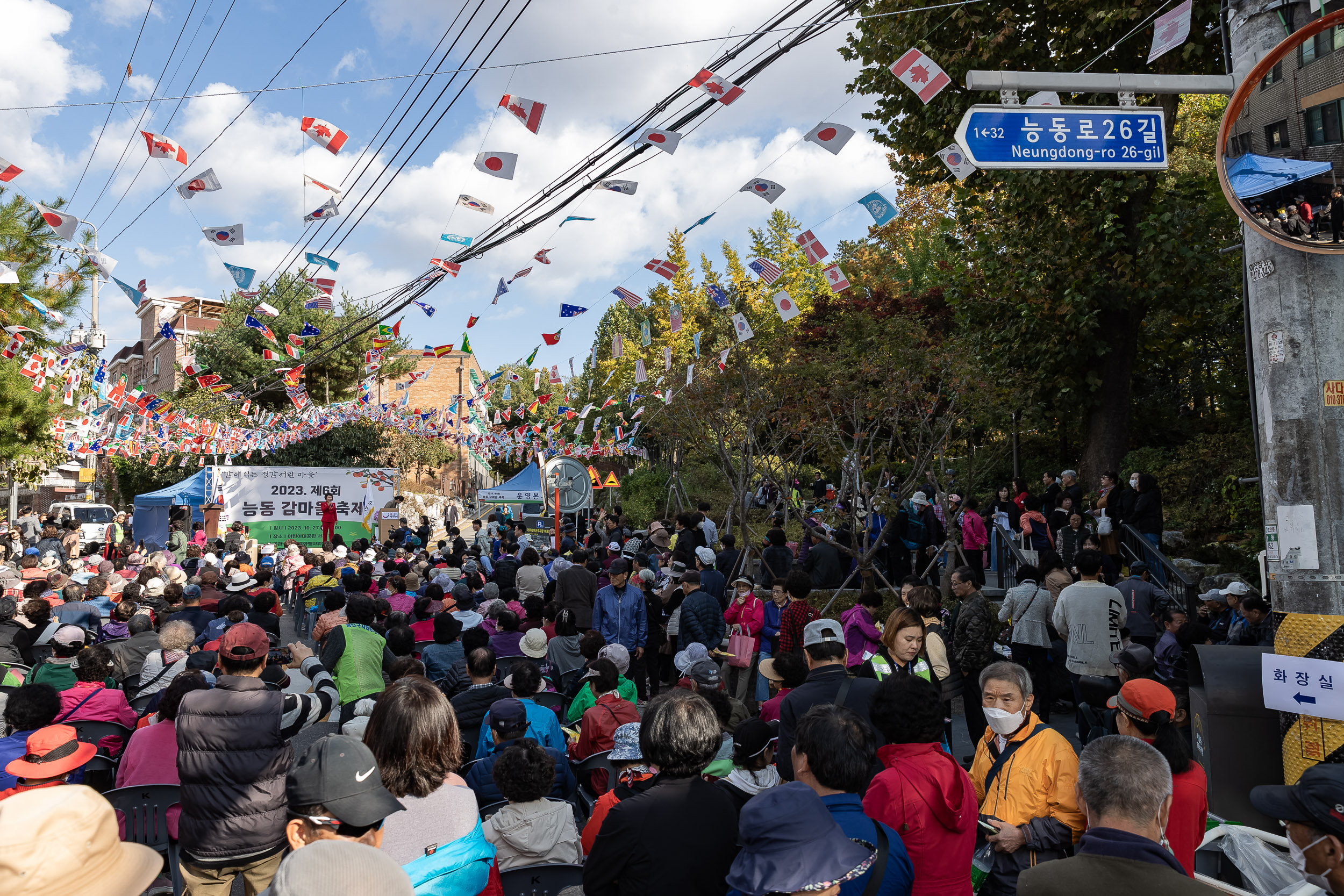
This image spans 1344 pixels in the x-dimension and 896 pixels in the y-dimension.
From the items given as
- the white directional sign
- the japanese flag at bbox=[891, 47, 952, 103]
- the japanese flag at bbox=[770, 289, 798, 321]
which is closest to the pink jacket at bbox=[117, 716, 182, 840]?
the white directional sign

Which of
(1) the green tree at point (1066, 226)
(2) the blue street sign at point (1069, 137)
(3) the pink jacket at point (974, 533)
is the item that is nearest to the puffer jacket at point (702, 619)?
(2) the blue street sign at point (1069, 137)

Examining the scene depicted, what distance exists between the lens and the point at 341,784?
8.29 ft

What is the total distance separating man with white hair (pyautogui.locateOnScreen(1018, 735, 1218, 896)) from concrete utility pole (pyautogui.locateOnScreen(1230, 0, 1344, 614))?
179 cm

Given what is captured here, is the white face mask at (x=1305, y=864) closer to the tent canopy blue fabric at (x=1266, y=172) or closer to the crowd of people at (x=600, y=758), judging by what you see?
the crowd of people at (x=600, y=758)

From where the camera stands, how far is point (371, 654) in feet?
21.0

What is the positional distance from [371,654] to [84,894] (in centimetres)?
477

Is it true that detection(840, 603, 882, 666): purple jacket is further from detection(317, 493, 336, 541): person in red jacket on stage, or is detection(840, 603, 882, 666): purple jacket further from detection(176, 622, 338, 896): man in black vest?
detection(317, 493, 336, 541): person in red jacket on stage

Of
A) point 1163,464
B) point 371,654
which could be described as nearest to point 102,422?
point 371,654

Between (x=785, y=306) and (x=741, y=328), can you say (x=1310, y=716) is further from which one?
(x=741, y=328)

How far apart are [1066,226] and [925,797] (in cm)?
1114

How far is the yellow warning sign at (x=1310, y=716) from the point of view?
12.5 feet

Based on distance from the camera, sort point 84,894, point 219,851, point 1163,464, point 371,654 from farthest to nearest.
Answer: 1. point 1163,464
2. point 371,654
3. point 219,851
4. point 84,894

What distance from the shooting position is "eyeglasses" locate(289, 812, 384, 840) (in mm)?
2529

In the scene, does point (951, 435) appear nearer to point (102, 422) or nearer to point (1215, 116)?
point (1215, 116)
